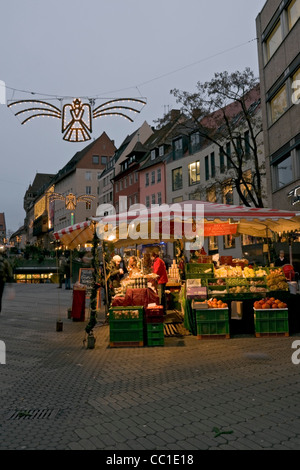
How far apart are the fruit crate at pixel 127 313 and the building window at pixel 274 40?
17.2m

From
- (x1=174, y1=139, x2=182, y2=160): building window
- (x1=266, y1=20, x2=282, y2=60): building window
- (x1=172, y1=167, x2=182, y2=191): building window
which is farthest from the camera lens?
(x1=174, y1=139, x2=182, y2=160): building window

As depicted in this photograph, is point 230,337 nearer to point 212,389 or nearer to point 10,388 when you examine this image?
point 212,389

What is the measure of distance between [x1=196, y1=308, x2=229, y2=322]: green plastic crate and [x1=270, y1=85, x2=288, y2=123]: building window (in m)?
13.8

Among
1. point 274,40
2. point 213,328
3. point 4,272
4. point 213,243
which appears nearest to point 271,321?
point 213,328

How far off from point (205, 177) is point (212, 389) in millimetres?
35395

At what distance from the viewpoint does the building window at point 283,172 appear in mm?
21109

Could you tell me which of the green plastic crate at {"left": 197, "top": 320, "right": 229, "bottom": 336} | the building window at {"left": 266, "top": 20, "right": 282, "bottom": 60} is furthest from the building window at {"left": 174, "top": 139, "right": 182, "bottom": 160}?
the green plastic crate at {"left": 197, "top": 320, "right": 229, "bottom": 336}

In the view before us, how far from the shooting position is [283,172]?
875 inches

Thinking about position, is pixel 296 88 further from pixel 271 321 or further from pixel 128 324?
pixel 128 324

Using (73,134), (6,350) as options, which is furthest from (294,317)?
(73,134)

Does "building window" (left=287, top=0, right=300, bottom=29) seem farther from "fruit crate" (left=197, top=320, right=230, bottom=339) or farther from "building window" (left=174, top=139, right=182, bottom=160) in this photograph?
"building window" (left=174, top=139, right=182, bottom=160)

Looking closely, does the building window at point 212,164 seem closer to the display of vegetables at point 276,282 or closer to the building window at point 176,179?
the building window at point 176,179

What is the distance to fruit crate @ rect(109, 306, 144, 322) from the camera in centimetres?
991

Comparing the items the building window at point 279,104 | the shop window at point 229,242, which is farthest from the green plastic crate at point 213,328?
the shop window at point 229,242
